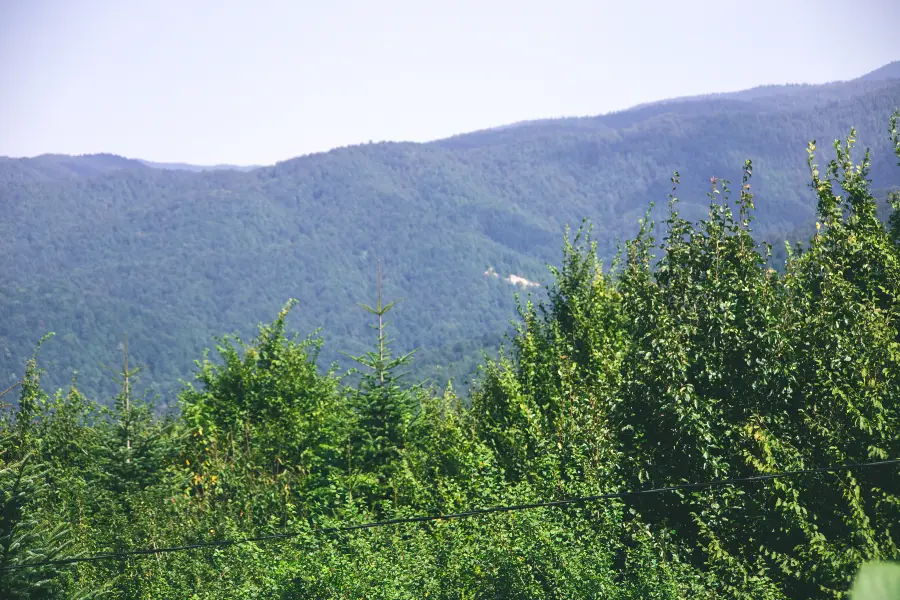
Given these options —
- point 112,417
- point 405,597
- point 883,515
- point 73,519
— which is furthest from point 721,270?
point 112,417

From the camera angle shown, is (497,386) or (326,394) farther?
(326,394)

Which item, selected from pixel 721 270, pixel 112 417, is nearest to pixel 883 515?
pixel 721 270

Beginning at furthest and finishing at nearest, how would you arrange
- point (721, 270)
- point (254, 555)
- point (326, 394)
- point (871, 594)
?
point (326, 394) → point (254, 555) → point (721, 270) → point (871, 594)

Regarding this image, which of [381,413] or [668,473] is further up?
[668,473]

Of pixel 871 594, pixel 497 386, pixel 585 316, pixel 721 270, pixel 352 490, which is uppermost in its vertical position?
pixel 871 594

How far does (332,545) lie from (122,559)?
236 inches

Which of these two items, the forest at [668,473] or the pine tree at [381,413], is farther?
the pine tree at [381,413]

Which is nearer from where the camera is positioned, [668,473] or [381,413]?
[668,473]

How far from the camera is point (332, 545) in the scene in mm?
14844

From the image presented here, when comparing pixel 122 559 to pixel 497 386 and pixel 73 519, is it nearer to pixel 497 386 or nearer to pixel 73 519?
pixel 73 519

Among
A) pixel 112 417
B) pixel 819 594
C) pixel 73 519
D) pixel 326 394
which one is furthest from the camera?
pixel 326 394

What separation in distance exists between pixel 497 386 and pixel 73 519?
11.3 m

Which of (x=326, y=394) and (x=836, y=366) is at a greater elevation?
(x=836, y=366)

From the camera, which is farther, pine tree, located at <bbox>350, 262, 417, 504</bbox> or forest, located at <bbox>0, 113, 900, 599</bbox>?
pine tree, located at <bbox>350, 262, 417, 504</bbox>
